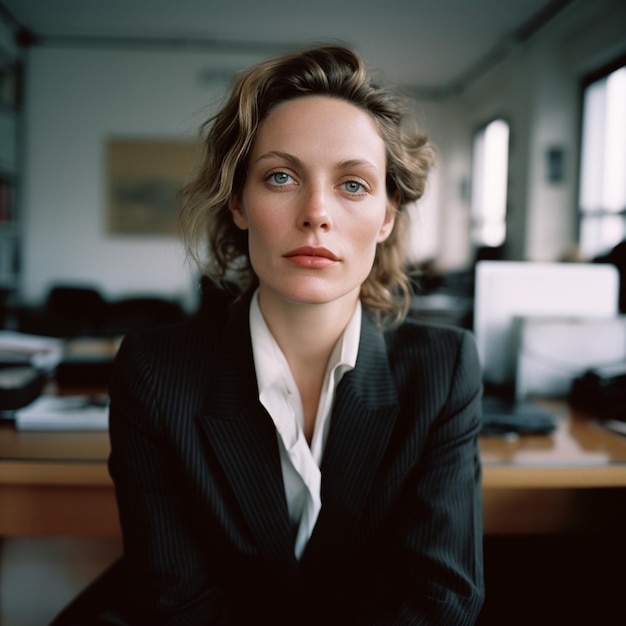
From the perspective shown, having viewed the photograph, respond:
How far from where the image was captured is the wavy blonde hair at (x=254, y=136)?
3.46 feet

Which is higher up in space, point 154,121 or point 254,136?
point 154,121

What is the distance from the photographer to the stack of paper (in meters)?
1.45

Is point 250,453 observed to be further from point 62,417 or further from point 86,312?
point 86,312

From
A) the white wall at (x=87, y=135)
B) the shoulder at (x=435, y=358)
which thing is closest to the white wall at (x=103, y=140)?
the white wall at (x=87, y=135)

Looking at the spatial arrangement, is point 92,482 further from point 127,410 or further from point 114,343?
point 114,343

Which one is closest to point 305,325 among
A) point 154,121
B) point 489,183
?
point 154,121

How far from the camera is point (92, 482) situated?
4.12 ft

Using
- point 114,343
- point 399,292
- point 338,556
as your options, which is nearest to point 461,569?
point 338,556

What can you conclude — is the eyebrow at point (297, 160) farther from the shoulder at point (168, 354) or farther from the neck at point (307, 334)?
the shoulder at point (168, 354)

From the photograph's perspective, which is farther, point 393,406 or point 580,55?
point 580,55

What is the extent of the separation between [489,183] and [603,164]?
5.99 ft

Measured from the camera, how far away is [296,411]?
113 cm

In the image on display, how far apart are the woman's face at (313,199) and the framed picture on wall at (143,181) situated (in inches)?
218

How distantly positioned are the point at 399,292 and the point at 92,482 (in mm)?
818
